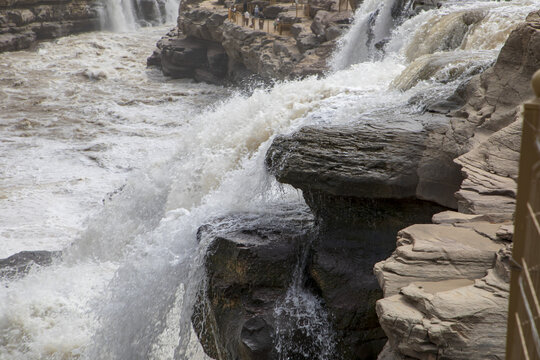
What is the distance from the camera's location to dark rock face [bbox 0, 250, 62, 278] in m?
7.28

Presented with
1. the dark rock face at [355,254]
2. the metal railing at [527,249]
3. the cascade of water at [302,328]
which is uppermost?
the metal railing at [527,249]

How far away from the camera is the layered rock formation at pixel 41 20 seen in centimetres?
2064

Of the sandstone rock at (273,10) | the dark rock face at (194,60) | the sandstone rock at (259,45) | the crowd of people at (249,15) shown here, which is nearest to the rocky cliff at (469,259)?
the sandstone rock at (259,45)

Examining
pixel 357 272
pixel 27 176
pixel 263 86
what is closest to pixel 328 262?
pixel 357 272

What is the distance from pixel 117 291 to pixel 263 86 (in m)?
10.4

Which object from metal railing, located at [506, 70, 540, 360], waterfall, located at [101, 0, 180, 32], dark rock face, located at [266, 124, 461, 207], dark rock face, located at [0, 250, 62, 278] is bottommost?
waterfall, located at [101, 0, 180, 32]

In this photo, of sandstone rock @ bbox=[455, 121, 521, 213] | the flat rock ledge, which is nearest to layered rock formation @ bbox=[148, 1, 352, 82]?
sandstone rock @ bbox=[455, 121, 521, 213]

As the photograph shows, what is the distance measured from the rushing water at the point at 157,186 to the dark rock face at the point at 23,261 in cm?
14

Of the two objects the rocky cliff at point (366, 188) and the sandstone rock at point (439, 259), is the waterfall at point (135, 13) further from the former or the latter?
the sandstone rock at point (439, 259)

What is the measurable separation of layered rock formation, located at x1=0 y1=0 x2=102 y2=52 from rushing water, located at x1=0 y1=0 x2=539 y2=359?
8.01m

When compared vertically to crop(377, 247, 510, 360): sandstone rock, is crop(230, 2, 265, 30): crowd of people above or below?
below

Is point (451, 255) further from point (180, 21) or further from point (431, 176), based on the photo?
point (180, 21)

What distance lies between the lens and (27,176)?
11.1 m

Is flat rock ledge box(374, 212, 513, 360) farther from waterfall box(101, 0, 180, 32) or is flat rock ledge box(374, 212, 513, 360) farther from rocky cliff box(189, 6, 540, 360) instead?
waterfall box(101, 0, 180, 32)
